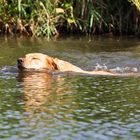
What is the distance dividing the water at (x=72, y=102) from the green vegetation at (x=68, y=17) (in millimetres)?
3607

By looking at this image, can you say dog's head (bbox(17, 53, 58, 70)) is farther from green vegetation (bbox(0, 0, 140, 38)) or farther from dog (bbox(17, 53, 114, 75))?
green vegetation (bbox(0, 0, 140, 38))

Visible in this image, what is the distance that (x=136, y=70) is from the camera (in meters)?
12.8

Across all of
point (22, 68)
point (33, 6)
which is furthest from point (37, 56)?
point (33, 6)

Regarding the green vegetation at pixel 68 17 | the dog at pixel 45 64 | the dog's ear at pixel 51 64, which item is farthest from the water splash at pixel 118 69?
the green vegetation at pixel 68 17

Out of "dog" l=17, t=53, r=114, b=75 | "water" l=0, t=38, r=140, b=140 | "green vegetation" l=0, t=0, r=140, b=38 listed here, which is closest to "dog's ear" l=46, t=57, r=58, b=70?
"dog" l=17, t=53, r=114, b=75

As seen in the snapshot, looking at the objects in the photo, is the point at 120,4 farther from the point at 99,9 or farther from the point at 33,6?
the point at 33,6

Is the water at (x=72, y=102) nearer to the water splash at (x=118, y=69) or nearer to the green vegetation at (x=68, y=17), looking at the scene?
the water splash at (x=118, y=69)

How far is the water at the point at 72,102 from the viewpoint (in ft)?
24.6

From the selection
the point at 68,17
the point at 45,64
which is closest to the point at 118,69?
the point at 45,64

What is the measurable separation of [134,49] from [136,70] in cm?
310

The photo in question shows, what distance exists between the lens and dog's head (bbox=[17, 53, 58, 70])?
12023 millimetres

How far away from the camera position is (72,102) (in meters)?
9.26

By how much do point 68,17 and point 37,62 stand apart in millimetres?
6789

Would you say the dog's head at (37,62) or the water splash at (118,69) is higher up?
the dog's head at (37,62)
